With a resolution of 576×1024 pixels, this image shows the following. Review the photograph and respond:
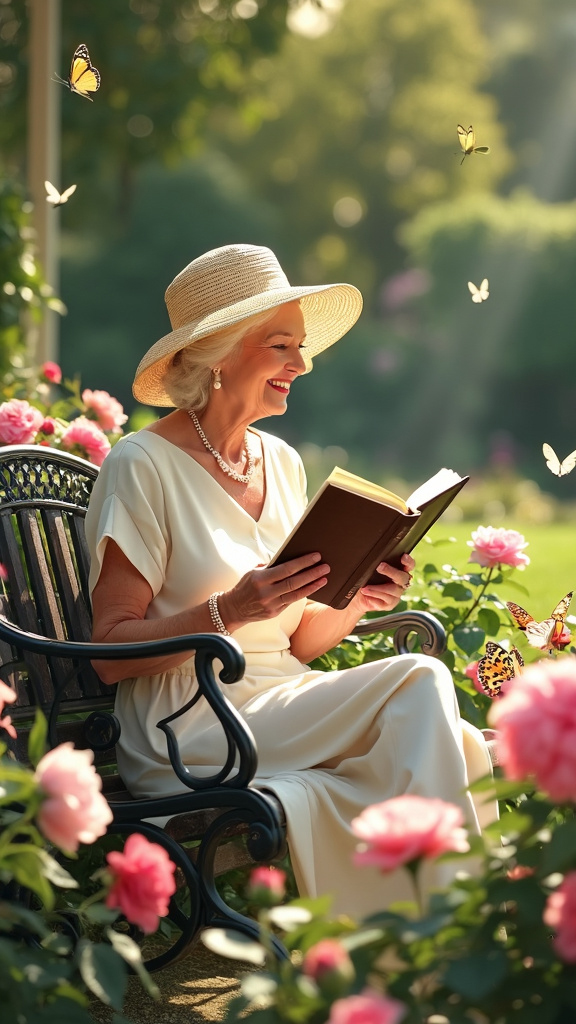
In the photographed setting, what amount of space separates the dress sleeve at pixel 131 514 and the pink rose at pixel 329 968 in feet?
4.02

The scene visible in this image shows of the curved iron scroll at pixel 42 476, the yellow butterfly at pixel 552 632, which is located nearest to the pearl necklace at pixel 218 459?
the curved iron scroll at pixel 42 476

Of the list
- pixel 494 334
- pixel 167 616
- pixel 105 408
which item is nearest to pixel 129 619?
pixel 167 616

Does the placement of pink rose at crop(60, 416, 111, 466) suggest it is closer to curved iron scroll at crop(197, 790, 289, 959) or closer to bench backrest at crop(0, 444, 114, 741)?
bench backrest at crop(0, 444, 114, 741)

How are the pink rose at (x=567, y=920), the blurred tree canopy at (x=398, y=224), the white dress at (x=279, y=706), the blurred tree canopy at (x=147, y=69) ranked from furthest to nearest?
the blurred tree canopy at (x=398, y=224), the blurred tree canopy at (x=147, y=69), the white dress at (x=279, y=706), the pink rose at (x=567, y=920)

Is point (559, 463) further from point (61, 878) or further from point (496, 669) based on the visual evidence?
point (61, 878)

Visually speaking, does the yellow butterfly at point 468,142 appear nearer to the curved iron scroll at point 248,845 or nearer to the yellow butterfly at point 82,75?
the yellow butterfly at point 82,75

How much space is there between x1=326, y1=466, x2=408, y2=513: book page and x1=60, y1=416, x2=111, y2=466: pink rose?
995 mm

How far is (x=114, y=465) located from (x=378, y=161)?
83.6ft

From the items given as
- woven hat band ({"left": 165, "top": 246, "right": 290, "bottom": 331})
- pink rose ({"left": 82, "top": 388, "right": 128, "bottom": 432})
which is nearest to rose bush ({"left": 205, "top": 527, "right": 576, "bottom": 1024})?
woven hat band ({"left": 165, "top": 246, "right": 290, "bottom": 331})

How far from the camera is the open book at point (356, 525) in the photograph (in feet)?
6.78

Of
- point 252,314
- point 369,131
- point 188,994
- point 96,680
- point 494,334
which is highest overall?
point 252,314

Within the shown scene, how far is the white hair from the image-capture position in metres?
2.48

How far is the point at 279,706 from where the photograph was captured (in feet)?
7.50

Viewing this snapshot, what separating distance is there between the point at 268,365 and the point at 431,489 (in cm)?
46
